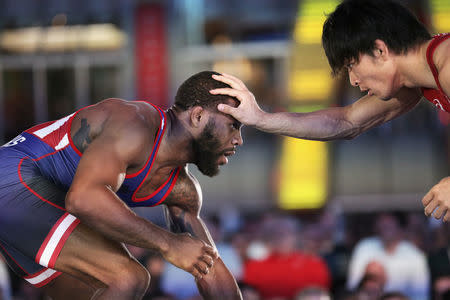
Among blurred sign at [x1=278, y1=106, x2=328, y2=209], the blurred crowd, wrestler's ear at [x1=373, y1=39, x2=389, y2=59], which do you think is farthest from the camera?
blurred sign at [x1=278, y1=106, x2=328, y2=209]

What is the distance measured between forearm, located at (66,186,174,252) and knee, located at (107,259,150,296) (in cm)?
11

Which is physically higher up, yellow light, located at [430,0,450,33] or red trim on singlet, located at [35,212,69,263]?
yellow light, located at [430,0,450,33]

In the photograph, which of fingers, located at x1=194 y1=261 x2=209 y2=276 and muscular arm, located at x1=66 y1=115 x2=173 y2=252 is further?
fingers, located at x1=194 y1=261 x2=209 y2=276


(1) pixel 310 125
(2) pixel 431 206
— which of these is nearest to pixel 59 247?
(1) pixel 310 125

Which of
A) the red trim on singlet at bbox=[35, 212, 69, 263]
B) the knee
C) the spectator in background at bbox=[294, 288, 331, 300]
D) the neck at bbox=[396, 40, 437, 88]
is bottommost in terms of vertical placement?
the spectator in background at bbox=[294, 288, 331, 300]

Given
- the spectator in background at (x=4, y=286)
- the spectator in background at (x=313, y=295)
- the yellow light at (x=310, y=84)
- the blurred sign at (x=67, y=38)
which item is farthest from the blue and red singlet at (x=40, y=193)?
the blurred sign at (x=67, y=38)

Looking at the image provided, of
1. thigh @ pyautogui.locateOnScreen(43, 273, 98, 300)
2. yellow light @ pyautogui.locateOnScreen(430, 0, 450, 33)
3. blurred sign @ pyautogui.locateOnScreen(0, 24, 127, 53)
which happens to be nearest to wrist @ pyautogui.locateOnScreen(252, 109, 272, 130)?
thigh @ pyautogui.locateOnScreen(43, 273, 98, 300)

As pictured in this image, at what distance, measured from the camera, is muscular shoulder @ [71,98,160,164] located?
104 inches

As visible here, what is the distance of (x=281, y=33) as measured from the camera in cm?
1081

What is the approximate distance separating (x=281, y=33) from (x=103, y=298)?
8786 mm

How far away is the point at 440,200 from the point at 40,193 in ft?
5.56

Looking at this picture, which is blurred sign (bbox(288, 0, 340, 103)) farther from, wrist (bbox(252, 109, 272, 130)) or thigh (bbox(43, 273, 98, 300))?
thigh (bbox(43, 273, 98, 300))

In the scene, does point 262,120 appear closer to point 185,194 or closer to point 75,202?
point 185,194

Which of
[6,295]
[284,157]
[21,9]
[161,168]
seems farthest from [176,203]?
[21,9]
